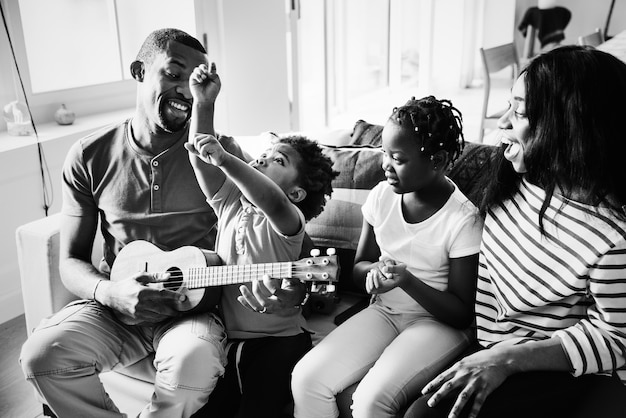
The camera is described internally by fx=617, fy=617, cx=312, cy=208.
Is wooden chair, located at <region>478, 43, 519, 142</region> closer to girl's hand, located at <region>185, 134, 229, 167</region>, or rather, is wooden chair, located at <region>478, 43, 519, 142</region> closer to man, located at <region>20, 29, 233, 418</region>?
man, located at <region>20, 29, 233, 418</region>

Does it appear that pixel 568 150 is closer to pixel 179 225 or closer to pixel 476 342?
pixel 476 342

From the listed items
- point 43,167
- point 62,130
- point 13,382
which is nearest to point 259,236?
point 13,382

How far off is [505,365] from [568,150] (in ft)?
1.42

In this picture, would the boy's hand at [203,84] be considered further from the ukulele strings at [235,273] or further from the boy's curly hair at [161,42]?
the ukulele strings at [235,273]

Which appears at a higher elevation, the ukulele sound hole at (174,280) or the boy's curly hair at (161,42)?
the boy's curly hair at (161,42)

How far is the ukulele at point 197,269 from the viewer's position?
51.8 inches

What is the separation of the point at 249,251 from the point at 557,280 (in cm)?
70

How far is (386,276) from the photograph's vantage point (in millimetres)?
1282

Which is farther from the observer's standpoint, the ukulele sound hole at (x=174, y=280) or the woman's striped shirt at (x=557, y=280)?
the ukulele sound hole at (x=174, y=280)

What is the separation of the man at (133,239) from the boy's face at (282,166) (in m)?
0.14

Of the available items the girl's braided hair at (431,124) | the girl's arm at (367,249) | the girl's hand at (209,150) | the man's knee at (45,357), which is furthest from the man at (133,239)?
the girl's braided hair at (431,124)

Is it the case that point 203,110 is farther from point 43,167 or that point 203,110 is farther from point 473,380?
point 43,167

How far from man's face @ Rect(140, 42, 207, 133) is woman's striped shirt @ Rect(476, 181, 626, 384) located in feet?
2.73

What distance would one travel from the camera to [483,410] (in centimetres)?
113
